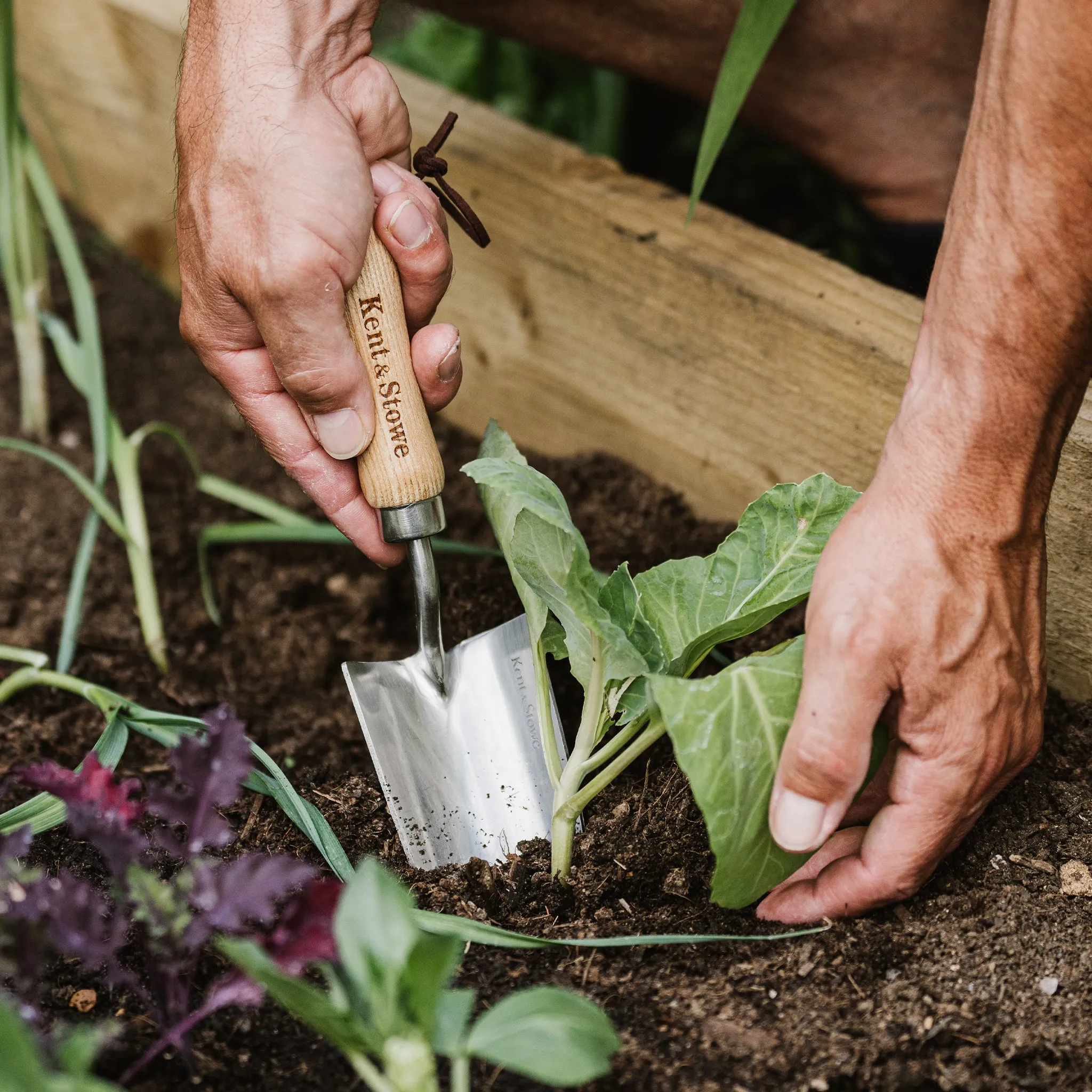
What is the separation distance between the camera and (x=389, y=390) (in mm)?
1187

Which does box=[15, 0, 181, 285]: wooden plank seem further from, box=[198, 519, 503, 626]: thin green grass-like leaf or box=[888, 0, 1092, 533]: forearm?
box=[888, 0, 1092, 533]: forearm

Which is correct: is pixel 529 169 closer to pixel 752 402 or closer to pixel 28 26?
pixel 752 402

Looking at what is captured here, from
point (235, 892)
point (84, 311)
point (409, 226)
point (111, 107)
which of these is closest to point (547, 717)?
point (235, 892)

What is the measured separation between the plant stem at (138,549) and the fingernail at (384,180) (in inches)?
22.6

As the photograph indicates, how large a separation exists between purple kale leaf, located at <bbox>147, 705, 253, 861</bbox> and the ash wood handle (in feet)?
1.31

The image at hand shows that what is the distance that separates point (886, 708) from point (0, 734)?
1.05 m

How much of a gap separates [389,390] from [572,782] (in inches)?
17.8

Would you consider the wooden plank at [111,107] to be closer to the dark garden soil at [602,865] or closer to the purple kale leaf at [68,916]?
the dark garden soil at [602,865]

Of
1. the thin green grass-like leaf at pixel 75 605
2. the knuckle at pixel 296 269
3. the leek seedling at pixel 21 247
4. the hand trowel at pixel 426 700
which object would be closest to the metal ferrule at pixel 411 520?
the hand trowel at pixel 426 700

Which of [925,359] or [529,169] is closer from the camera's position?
[925,359]

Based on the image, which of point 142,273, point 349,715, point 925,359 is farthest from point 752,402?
point 142,273

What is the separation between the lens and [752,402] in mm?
1497

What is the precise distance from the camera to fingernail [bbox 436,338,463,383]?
125cm

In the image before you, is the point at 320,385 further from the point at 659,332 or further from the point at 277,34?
the point at 659,332
